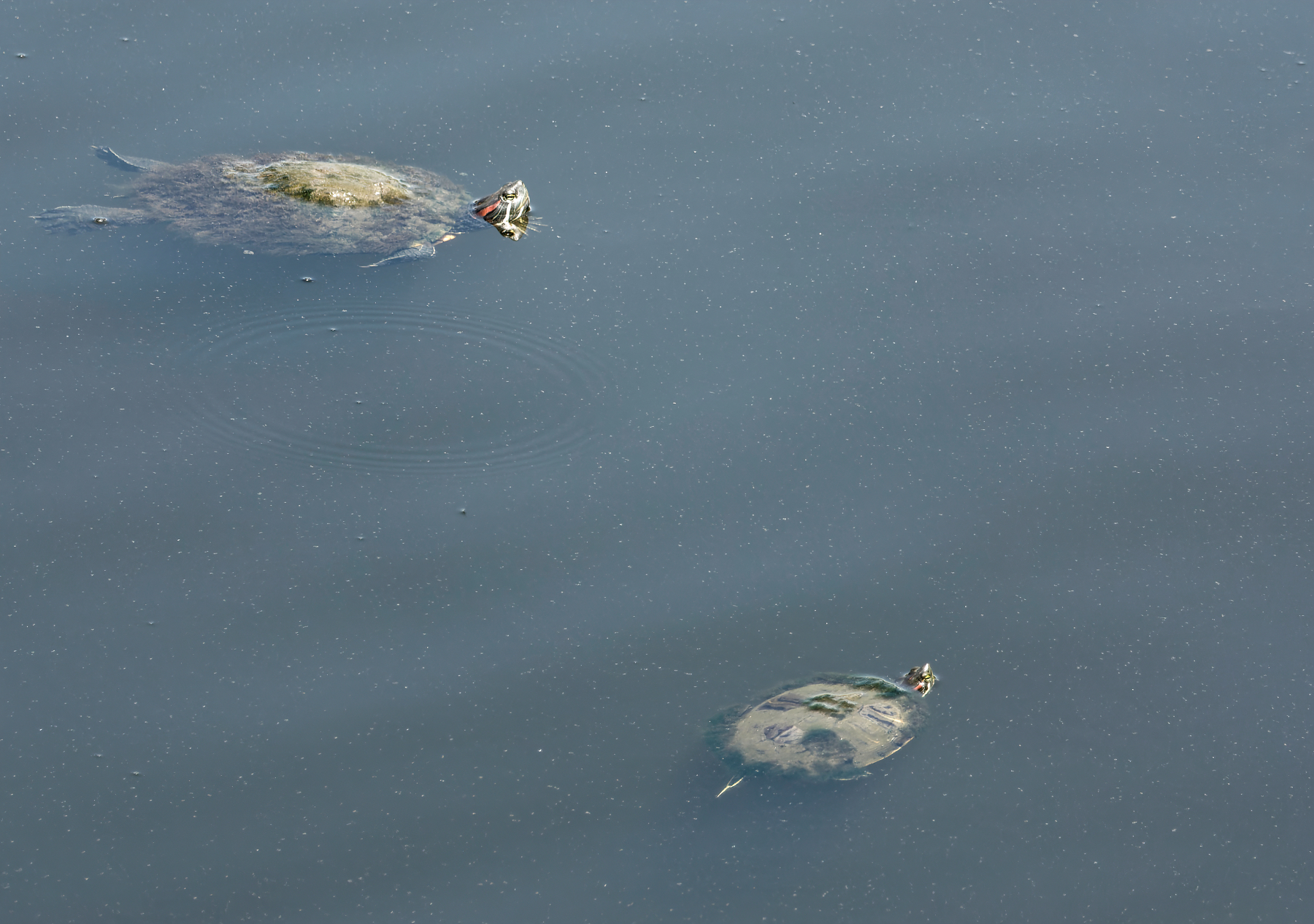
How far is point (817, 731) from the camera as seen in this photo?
371cm

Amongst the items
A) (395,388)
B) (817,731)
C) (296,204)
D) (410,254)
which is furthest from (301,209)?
(817,731)

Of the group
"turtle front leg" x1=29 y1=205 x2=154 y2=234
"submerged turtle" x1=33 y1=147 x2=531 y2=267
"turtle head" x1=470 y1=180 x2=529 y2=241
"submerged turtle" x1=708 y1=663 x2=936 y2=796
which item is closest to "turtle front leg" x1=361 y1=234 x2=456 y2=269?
"submerged turtle" x1=33 y1=147 x2=531 y2=267

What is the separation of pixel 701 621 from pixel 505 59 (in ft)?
11.1

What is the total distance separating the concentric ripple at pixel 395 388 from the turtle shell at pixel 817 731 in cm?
136

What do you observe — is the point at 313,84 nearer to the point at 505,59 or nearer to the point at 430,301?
the point at 505,59

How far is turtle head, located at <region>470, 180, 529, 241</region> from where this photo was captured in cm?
509

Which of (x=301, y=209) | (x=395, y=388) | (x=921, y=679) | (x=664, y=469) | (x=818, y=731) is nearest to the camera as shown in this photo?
(x=818, y=731)

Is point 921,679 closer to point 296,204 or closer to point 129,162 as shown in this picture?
point 296,204

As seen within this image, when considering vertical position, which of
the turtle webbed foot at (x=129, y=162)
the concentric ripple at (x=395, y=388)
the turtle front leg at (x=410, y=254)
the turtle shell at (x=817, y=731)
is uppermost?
the turtle webbed foot at (x=129, y=162)

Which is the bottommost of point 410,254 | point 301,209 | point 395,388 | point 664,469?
point 664,469

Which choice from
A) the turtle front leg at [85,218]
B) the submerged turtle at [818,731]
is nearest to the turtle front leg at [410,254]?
the turtle front leg at [85,218]

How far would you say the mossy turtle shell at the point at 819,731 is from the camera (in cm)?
368

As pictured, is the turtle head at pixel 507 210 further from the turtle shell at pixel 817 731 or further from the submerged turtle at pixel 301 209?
the turtle shell at pixel 817 731

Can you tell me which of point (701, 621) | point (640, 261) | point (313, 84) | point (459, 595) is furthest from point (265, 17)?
point (701, 621)
